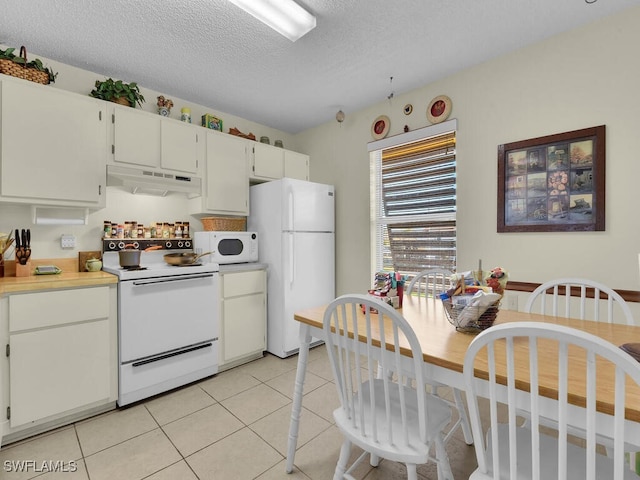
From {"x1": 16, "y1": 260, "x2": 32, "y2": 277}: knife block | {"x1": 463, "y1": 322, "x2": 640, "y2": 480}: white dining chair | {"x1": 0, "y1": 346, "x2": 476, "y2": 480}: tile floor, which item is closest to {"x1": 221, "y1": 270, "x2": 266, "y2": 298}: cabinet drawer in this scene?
{"x1": 0, "y1": 346, "x2": 476, "y2": 480}: tile floor

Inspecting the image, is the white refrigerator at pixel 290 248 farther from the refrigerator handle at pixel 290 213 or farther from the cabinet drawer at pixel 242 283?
the cabinet drawer at pixel 242 283

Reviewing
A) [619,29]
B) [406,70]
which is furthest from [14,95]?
[619,29]

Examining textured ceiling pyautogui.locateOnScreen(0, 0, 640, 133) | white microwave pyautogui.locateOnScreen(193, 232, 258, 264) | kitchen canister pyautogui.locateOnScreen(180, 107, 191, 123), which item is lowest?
white microwave pyautogui.locateOnScreen(193, 232, 258, 264)

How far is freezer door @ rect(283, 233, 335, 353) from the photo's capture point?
9.97 feet

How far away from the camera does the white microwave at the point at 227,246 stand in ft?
9.49

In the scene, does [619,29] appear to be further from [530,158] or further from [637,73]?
[530,158]

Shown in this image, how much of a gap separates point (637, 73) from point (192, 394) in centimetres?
371

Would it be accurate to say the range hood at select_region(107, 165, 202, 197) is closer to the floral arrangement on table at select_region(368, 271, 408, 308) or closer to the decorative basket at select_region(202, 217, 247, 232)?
the decorative basket at select_region(202, 217, 247, 232)

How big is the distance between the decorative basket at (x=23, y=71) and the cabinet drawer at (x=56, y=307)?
1449 mm

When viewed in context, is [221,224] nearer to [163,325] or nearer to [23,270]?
[163,325]

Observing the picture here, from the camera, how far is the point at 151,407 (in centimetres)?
222

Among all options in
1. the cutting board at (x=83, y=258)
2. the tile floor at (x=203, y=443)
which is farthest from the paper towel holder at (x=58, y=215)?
the tile floor at (x=203, y=443)

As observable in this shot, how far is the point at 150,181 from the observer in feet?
8.27

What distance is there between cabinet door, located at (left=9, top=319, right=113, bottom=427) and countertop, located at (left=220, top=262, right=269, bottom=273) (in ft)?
3.21
